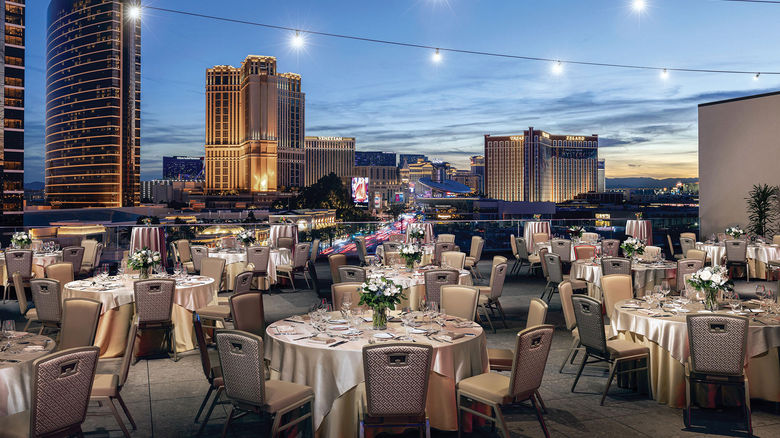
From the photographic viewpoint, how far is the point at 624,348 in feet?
16.9

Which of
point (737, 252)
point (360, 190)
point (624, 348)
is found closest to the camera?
point (624, 348)

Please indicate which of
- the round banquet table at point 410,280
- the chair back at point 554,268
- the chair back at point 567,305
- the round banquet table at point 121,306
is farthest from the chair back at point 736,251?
the round banquet table at point 121,306

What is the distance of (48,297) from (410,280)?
14.1ft

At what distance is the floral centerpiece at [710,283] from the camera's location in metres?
5.15

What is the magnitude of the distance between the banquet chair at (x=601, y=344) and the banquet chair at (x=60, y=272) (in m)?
6.61

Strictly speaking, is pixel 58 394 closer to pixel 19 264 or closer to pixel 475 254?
pixel 19 264

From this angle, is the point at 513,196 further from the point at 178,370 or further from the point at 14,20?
the point at 178,370

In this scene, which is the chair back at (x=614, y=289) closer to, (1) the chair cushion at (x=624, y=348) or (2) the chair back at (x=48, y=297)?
(1) the chair cushion at (x=624, y=348)

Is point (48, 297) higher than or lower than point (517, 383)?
higher

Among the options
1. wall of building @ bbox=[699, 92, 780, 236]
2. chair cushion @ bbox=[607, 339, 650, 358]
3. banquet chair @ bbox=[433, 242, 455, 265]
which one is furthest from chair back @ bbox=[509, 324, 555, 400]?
wall of building @ bbox=[699, 92, 780, 236]

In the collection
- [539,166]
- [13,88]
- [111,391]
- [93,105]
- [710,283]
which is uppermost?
[93,105]

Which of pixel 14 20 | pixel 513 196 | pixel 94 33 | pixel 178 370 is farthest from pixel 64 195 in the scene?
pixel 178 370

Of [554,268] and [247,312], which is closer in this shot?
[247,312]

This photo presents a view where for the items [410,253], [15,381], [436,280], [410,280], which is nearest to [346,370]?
[15,381]
